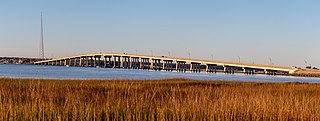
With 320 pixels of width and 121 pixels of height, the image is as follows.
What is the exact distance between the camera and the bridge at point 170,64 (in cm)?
11914

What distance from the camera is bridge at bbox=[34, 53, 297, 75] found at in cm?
11914

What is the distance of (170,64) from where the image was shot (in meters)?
166

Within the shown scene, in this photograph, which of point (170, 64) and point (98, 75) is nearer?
point (98, 75)

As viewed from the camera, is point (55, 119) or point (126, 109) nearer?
point (55, 119)

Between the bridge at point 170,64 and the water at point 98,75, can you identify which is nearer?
the water at point 98,75

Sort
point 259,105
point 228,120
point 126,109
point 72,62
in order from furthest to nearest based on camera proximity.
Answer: point 72,62
point 259,105
point 126,109
point 228,120

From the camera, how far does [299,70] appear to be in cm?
12850

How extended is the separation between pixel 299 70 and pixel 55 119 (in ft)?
417

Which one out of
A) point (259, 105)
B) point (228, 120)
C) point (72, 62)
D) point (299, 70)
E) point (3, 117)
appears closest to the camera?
point (3, 117)

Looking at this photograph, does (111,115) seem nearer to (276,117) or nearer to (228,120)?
(228,120)

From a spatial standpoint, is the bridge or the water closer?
the water

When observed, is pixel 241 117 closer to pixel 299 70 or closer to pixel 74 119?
pixel 74 119

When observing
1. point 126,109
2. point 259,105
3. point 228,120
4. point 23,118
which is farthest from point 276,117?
point 23,118

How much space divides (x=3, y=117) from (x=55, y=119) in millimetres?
974
